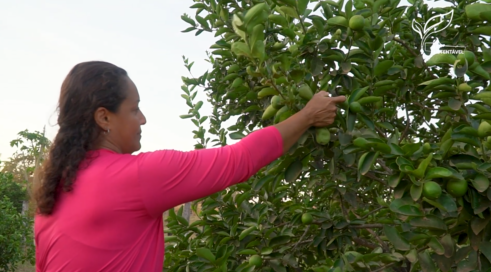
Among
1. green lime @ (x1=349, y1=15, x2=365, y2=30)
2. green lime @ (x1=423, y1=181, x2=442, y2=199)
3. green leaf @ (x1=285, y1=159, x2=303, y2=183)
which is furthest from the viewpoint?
green leaf @ (x1=285, y1=159, x2=303, y2=183)

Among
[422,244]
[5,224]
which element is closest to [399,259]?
[422,244]

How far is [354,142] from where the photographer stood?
5.83 ft

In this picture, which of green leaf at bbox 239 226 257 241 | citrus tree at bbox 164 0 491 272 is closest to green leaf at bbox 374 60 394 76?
citrus tree at bbox 164 0 491 272

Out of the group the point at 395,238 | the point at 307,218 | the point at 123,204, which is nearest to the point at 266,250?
the point at 307,218

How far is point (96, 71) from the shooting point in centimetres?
182

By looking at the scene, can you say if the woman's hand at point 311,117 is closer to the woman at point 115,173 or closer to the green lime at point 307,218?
the woman at point 115,173

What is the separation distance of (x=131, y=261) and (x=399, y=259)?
0.96 m

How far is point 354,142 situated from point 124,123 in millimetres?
787

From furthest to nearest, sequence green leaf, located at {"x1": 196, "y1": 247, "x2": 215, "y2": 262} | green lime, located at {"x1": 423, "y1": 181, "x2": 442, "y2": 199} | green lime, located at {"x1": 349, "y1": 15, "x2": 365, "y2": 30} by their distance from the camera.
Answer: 1. green leaf, located at {"x1": 196, "y1": 247, "x2": 215, "y2": 262}
2. green lime, located at {"x1": 349, "y1": 15, "x2": 365, "y2": 30}
3. green lime, located at {"x1": 423, "y1": 181, "x2": 442, "y2": 199}

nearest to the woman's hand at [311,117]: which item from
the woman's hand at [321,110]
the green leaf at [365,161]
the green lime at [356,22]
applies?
the woman's hand at [321,110]

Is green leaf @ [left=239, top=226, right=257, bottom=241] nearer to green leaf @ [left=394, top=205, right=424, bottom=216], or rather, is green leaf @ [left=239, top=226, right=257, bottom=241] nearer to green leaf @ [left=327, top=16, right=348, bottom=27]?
green leaf @ [left=394, top=205, right=424, bottom=216]

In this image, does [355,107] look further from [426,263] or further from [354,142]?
[426,263]

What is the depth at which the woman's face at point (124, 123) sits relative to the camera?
1.80 m

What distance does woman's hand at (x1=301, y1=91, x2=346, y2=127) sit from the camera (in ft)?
6.12
